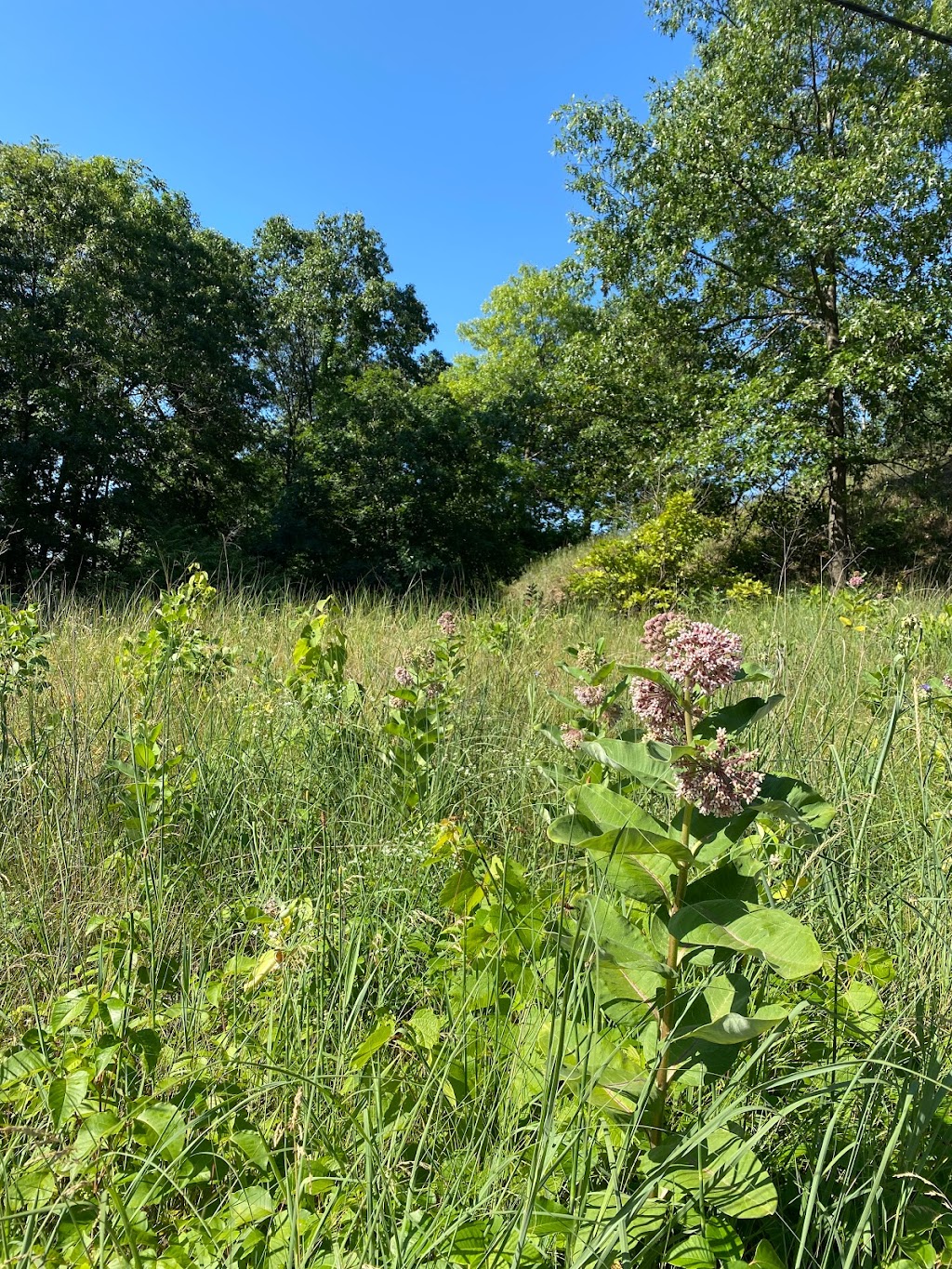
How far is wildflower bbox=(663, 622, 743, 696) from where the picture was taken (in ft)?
3.21

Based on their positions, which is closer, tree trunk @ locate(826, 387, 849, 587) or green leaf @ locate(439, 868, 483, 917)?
green leaf @ locate(439, 868, 483, 917)

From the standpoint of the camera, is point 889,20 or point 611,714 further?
point 611,714

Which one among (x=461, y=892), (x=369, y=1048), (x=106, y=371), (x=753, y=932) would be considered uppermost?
(x=106, y=371)

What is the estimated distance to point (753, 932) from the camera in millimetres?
Answer: 881

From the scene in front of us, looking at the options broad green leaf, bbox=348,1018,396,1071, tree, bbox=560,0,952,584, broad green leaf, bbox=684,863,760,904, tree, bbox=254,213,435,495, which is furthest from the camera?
tree, bbox=254,213,435,495

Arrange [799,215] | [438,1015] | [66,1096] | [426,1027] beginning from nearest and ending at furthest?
[66,1096]
[426,1027]
[438,1015]
[799,215]

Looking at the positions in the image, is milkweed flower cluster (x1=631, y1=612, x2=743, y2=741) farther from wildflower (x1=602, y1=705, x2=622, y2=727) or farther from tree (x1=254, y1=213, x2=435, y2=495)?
tree (x1=254, y1=213, x2=435, y2=495)

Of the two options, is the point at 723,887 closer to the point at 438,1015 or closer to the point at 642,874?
the point at 642,874

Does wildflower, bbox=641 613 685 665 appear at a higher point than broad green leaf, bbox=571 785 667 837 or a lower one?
higher

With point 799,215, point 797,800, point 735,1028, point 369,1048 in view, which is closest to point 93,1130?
point 369,1048

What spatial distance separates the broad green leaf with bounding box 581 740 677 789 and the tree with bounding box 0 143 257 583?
10.6 meters

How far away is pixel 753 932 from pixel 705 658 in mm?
361

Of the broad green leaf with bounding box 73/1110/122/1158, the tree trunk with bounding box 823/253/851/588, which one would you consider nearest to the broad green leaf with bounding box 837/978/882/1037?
the broad green leaf with bounding box 73/1110/122/1158

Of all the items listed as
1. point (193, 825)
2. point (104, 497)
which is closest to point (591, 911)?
point (193, 825)
